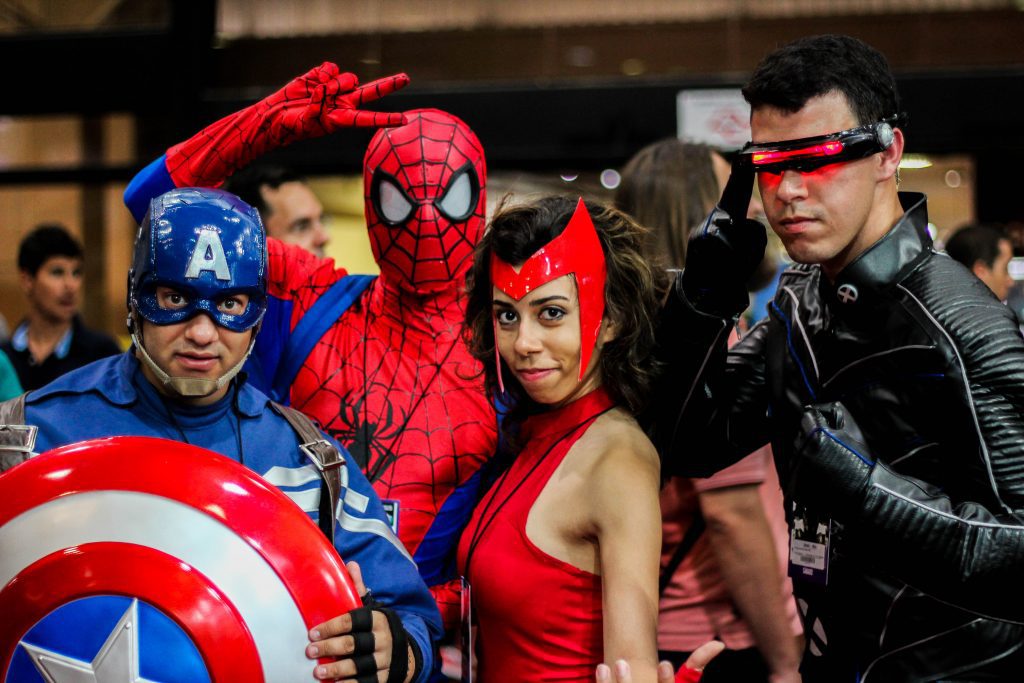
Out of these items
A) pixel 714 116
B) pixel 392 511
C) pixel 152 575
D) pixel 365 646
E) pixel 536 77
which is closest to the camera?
pixel 152 575

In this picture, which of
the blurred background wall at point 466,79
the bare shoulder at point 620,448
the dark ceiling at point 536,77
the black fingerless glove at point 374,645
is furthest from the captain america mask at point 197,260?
the dark ceiling at point 536,77

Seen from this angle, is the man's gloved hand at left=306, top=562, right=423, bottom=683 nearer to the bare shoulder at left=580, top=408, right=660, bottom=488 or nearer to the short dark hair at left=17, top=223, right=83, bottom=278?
the bare shoulder at left=580, top=408, right=660, bottom=488

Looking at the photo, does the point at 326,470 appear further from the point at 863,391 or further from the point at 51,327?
the point at 51,327

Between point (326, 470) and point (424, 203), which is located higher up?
point (424, 203)

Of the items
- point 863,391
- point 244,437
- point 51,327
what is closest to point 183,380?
point 244,437

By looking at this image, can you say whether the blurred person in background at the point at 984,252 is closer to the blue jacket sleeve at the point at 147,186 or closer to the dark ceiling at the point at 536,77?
the dark ceiling at the point at 536,77

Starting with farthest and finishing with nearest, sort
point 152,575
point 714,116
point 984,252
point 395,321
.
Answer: point 714,116, point 984,252, point 395,321, point 152,575

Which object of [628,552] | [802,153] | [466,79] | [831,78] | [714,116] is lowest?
[628,552]

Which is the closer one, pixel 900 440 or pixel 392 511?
pixel 900 440

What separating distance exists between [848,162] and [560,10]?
5.30 meters

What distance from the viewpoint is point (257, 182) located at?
4273mm

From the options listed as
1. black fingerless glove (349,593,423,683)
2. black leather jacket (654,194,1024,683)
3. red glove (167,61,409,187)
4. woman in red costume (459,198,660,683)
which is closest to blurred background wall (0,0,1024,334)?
red glove (167,61,409,187)

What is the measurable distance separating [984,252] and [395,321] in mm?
3386

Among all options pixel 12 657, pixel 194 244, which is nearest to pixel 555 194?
pixel 194 244
